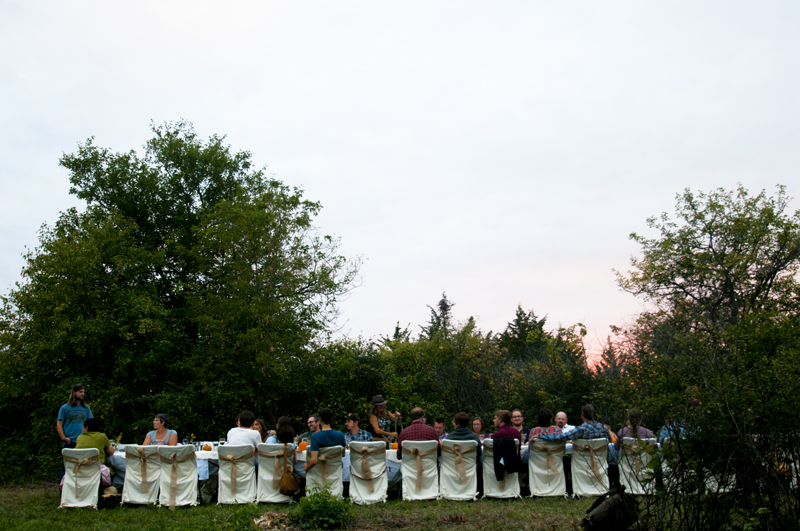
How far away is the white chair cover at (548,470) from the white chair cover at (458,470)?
0.77 meters

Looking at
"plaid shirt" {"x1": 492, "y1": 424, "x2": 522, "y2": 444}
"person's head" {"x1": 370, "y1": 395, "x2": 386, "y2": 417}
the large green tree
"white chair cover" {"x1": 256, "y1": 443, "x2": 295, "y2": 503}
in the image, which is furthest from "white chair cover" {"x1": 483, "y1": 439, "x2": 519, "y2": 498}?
the large green tree

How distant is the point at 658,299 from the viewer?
24453 millimetres

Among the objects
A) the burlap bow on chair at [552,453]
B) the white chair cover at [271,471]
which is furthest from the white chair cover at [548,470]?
the white chair cover at [271,471]

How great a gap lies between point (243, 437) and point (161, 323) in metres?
7.84

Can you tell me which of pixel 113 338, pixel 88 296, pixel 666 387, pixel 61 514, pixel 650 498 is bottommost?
pixel 61 514

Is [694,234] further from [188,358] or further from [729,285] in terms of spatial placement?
[188,358]

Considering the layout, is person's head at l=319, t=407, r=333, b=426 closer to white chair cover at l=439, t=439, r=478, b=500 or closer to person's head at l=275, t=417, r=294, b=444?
person's head at l=275, t=417, r=294, b=444

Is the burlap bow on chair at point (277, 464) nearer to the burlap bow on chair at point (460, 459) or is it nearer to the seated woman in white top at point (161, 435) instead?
the seated woman in white top at point (161, 435)

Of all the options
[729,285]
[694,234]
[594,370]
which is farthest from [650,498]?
[694,234]

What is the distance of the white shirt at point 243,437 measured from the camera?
7527mm

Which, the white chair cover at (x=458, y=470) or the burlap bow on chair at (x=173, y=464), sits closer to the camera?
the burlap bow on chair at (x=173, y=464)

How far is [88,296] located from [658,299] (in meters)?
21.2

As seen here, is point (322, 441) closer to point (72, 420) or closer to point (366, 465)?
point (366, 465)

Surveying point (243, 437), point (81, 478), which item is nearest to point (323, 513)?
point (243, 437)
